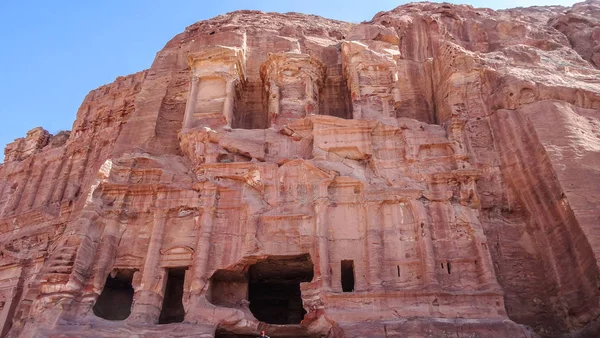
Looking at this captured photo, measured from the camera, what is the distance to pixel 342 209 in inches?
615

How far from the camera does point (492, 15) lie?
25672mm

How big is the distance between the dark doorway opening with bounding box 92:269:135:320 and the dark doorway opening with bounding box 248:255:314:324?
3.93 m

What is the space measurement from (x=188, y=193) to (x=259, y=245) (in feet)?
10.9

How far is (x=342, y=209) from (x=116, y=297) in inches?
307

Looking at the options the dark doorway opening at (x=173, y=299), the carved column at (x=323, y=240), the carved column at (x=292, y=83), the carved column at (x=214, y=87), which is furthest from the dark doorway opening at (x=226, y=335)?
→ the carved column at (x=292, y=83)

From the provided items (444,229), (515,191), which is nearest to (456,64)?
(515,191)

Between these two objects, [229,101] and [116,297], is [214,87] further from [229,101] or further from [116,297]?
[116,297]

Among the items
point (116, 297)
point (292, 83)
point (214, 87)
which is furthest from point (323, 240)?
point (214, 87)

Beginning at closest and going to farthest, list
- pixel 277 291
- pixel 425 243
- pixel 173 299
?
pixel 425 243 < pixel 173 299 < pixel 277 291

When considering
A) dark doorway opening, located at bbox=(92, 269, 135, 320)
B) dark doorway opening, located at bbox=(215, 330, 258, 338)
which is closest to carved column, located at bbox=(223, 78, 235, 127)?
dark doorway opening, located at bbox=(92, 269, 135, 320)

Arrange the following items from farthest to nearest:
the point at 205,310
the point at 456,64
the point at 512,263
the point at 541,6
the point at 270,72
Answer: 1. the point at 541,6
2. the point at 270,72
3. the point at 456,64
4. the point at 512,263
5. the point at 205,310

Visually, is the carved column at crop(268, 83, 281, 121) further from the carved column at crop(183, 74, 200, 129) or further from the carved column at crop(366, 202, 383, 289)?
the carved column at crop(366, 202, 383, 289)

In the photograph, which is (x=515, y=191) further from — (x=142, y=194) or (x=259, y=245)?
(x=142, y=194)

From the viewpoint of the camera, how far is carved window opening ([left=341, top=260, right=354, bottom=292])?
14.9m
